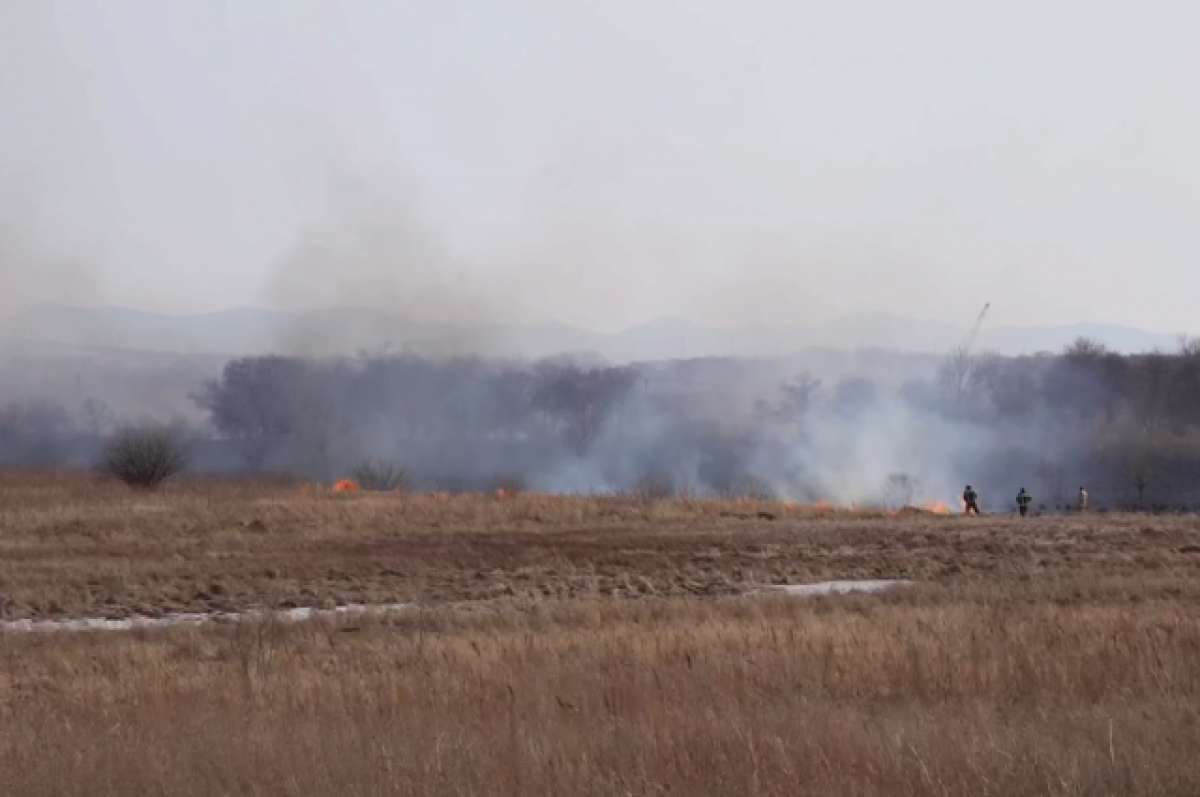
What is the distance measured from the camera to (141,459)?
211 feet

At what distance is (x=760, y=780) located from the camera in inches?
286

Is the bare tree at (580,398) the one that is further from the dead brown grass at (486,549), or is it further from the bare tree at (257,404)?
the dead brown grass at (486,549)

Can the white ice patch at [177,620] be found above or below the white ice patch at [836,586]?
above

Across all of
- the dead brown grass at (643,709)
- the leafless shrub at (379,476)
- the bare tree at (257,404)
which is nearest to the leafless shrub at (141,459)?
the leafless shrub at (379,476)

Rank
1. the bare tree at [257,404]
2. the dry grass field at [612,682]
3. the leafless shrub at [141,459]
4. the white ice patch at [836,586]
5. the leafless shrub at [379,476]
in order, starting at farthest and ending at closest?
the bare tree at [257,404]
the leafless shrub at [379,476]
the leafless shrub at [141,459]
the white ice patch at [836,586]
the dry grass field at [612,682]

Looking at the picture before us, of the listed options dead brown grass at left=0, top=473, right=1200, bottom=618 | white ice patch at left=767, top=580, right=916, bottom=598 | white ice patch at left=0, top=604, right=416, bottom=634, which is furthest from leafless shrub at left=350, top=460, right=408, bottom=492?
white ice patch at left=0, top=604, right=416, bottom=634

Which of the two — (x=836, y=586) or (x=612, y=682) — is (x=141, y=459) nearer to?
(x=836, y=586)

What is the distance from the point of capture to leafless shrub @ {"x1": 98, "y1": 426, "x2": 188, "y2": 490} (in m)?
63.9

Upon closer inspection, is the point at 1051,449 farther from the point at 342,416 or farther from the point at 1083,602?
the point at 1083,602

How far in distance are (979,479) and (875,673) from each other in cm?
7521

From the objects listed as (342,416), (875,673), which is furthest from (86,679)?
(342,416)

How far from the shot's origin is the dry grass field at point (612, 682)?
759 cm

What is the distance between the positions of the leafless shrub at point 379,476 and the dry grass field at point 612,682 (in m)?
48.7

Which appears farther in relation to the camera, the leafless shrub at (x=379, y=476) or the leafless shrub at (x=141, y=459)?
the leafless shrub at (x=379, y=476)
